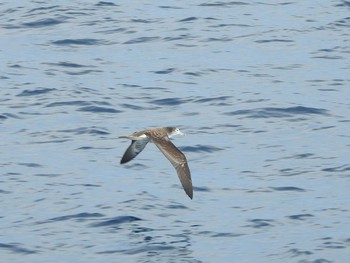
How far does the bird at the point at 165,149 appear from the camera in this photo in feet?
53.6

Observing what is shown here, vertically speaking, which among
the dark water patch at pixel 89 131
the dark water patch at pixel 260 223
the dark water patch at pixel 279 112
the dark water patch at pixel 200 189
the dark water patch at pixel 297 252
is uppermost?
the dark water patch at pixel 89 131

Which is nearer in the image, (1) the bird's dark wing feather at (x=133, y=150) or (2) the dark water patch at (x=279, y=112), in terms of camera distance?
(1) the bird's dark wing feather at (x=133, y=150)

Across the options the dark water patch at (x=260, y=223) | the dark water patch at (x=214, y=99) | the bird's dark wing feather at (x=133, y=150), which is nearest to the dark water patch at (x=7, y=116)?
the dark water patch at (x=214, y=99)

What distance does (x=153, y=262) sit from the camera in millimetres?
14859

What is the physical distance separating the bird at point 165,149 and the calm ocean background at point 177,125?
43 cm

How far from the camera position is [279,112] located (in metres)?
21.2

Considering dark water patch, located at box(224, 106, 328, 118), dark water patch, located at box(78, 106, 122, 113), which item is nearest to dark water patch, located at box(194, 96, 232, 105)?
dark water patch, located at box(224, 106, 328, 118)

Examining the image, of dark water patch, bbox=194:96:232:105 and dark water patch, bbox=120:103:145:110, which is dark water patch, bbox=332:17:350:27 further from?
dark water patch, bbox=120:103:145:110

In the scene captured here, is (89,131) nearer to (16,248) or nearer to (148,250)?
(16,248)

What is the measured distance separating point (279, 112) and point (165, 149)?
4.94 metres

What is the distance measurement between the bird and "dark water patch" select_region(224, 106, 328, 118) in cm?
356

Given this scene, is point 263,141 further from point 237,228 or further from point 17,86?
point 17,86

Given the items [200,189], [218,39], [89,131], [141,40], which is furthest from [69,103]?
[218,39]

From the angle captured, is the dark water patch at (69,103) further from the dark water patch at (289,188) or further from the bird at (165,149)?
the dark water patch at (289,188)
